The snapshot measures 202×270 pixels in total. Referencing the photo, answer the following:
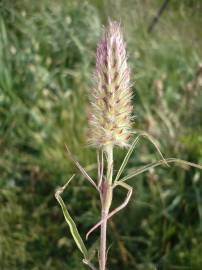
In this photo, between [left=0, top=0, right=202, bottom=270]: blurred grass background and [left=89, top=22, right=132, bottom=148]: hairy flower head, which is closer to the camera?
[left=89, top=22, right=132, bottom=148]: hairy flower head

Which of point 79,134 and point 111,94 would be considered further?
point 79,134

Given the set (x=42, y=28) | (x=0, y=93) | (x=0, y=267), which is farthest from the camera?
(x=42, y=28)

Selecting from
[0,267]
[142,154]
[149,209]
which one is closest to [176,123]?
[142,154]

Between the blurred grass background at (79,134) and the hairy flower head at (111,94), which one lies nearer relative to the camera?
the hairy flower head at (111,94)

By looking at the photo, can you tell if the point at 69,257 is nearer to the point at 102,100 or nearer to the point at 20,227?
the point at 20,227
